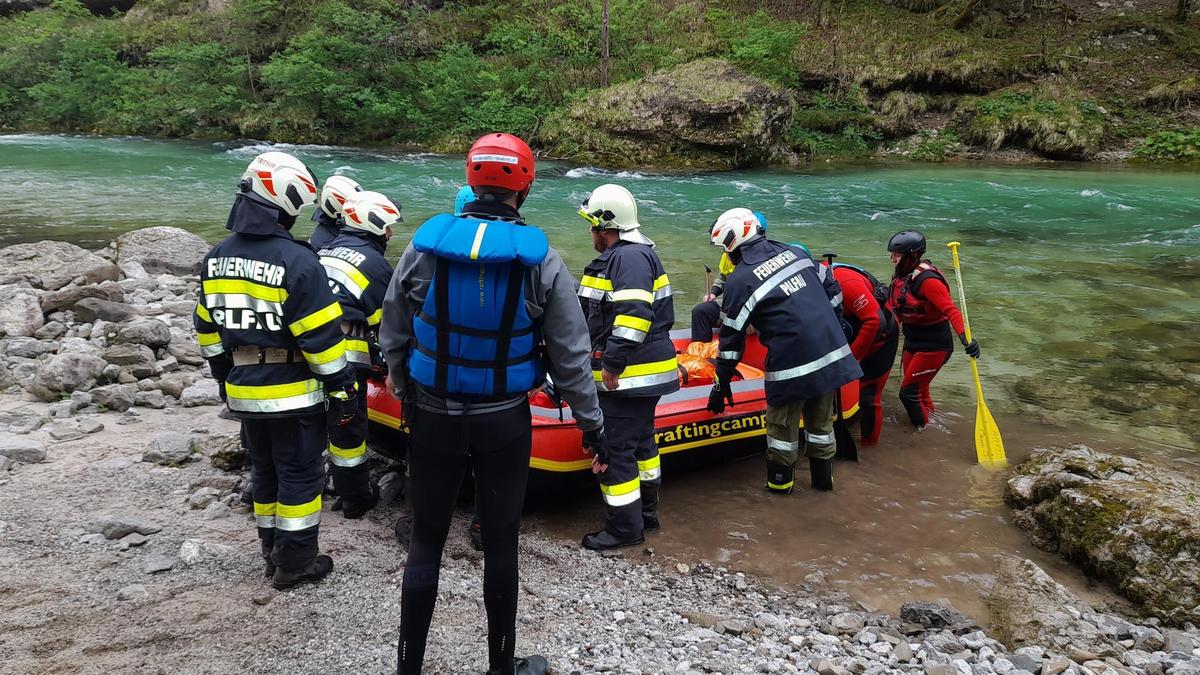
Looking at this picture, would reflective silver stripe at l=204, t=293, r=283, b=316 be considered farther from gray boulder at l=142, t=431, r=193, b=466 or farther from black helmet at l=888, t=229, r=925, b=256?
black helmet at l=888, t=229, r=925, b=256

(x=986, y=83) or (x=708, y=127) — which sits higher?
(x=986, y=83)

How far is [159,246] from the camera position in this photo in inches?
365

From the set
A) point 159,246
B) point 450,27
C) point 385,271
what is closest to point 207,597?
point 385,271

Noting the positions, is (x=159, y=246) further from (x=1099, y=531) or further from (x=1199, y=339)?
(x=1199, y=339)

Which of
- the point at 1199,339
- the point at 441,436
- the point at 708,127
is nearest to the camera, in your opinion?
the point at 441,436

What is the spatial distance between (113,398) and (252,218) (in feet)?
9.18

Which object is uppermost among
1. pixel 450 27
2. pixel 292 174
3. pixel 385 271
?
pixel 450 27

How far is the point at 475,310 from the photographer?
7.98 feet

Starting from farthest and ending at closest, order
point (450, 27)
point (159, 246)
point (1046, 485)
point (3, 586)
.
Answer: point (450, 27), point (159, 246), point (1046, 485), point (3, 586)

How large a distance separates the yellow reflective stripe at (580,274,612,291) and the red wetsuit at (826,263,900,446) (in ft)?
6.73

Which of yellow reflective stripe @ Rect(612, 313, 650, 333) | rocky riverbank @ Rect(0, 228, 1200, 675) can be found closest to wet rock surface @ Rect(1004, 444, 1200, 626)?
rocky riverbank @ Rect(0, 228, 1200, 675)

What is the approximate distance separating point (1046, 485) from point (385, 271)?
3.83 metres

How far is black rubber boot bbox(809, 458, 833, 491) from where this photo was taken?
15.6 feet

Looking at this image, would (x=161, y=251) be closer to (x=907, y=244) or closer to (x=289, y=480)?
(x=289, y=480)
